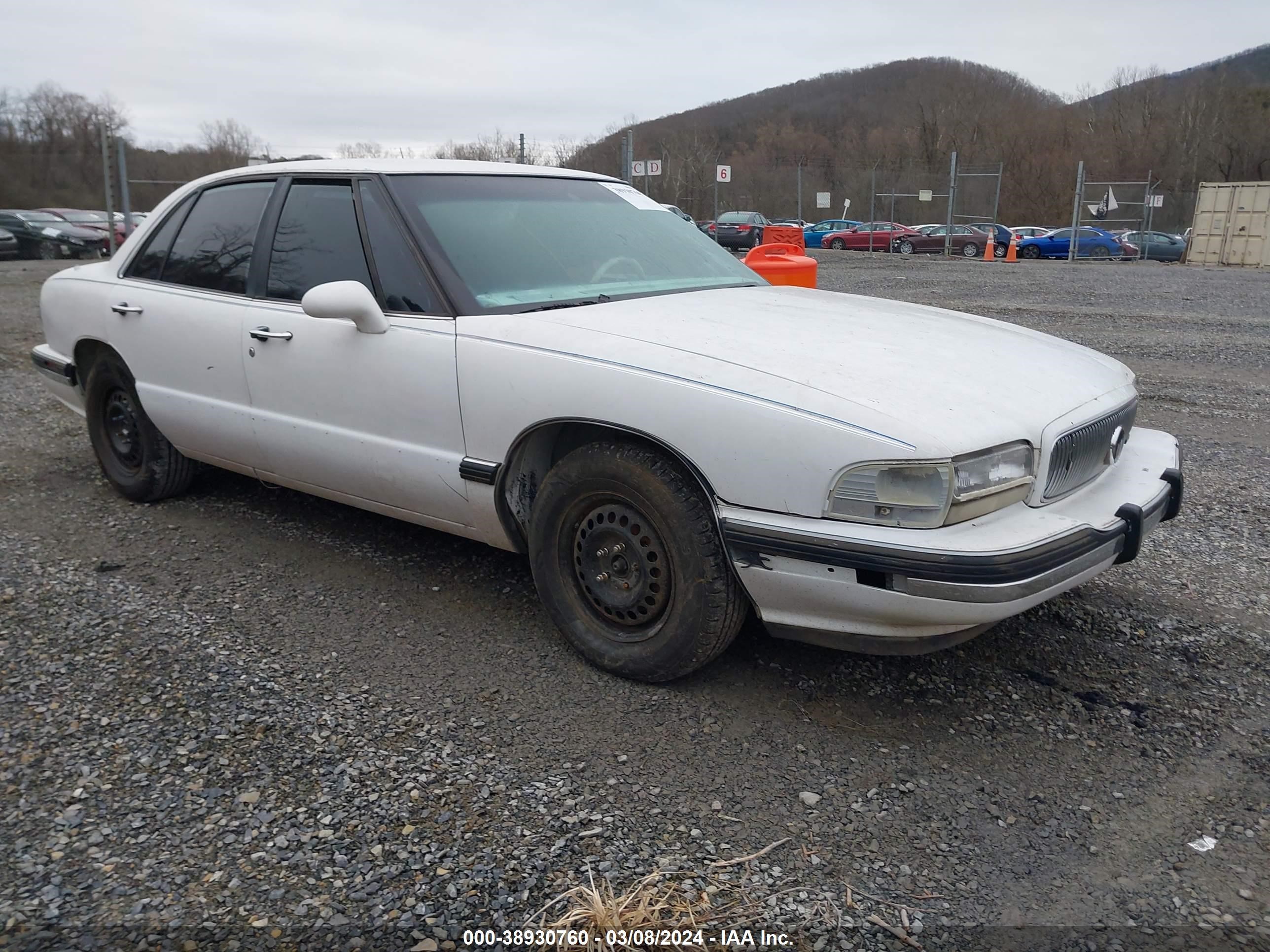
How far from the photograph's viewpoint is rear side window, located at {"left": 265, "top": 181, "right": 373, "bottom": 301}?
3613 millimetres

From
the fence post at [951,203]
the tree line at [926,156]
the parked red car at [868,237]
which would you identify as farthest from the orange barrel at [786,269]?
the parked red car at [868,237]

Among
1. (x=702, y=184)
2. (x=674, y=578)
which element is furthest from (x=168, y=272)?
(x=702, y=184)

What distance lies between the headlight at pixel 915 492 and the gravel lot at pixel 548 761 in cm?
67

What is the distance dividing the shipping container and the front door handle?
26455mm

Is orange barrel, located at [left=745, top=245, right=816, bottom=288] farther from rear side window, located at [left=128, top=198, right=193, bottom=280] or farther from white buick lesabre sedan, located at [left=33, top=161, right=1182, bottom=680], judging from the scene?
rear side window, located at [left=128, top=198, right=193, bottom=280]

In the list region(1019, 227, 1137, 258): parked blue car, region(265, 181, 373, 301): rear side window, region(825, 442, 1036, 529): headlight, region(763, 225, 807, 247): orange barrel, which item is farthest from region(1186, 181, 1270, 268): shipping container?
region(825, 442, 1036, 529): headlight

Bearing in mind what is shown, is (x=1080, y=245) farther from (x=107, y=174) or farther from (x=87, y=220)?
(x=87, y=220)

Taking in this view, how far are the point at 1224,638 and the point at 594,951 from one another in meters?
2.55

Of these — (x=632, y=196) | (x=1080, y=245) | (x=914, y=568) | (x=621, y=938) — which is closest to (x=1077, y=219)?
(x=1080, y=245)

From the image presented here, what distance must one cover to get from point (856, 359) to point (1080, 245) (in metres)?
28.4

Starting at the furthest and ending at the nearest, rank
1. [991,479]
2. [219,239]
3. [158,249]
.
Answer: [158,249], [219,239], [991,479]

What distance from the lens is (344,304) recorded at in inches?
127

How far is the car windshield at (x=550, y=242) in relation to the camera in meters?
3.39

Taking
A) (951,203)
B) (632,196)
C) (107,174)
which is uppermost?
(951,203)
